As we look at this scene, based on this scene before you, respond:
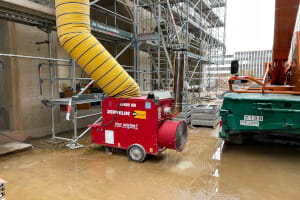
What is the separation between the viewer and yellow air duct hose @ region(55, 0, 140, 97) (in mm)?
4336

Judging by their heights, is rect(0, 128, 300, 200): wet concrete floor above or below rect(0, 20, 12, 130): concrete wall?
below

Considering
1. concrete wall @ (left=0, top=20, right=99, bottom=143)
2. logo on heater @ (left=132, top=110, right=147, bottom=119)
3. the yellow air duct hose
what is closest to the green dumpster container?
logo on heater @ (left=132, top=110, right=147, bottom=119)

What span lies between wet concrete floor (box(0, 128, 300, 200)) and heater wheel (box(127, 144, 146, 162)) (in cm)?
13

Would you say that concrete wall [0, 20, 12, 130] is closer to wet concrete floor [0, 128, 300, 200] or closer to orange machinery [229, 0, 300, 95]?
wet concrete floor [0, 128, 300, 200]

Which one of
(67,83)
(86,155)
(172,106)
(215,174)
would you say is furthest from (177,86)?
(67,83)

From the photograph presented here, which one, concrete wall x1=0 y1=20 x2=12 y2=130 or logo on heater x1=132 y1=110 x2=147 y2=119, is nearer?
logo on heater x1=132 y1=110 x2=147 y2=119

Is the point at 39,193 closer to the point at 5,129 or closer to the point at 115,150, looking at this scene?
the point at 115,150

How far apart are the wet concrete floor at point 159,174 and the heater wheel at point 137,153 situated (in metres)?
0.13

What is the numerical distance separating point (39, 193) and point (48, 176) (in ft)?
2.04

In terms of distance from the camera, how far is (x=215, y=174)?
13.0 ft

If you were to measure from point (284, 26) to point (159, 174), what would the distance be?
15.5ft

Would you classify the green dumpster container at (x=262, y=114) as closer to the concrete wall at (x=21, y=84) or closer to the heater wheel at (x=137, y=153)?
the heater wheel at (x=137, y=153)

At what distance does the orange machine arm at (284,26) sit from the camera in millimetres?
4754

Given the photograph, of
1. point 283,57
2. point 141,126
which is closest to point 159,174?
point 141,126
